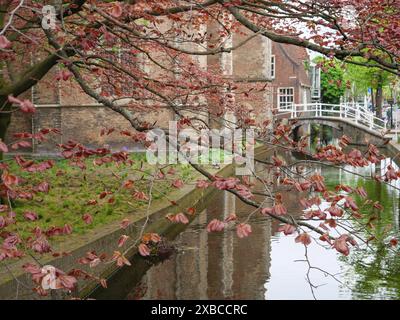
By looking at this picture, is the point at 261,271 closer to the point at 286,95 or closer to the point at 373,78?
the point at 373,78

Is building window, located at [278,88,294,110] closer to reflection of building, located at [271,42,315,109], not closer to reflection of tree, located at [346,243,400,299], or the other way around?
reflection of building, located at [271,42,315,109]

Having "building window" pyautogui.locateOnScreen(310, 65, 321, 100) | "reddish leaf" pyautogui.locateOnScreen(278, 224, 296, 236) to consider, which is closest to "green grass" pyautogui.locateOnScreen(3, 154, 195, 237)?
"reddish leaf" pyautogui.locateOnScreen(278, 224, 296, 236)

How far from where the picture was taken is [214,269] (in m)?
8.18

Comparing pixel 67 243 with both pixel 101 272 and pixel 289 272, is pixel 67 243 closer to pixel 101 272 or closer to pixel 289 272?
pixel 101 272

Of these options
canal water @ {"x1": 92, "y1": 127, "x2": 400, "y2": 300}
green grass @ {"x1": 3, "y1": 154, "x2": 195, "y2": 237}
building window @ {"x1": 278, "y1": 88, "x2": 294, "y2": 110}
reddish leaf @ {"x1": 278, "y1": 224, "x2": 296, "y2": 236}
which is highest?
building window @ {"x1": 278, "y1": 88, "x2": 294, "y2": 110}

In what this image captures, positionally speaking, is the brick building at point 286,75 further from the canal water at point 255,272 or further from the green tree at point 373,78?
the canal water at point 255,272

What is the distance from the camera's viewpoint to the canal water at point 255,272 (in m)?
7.07

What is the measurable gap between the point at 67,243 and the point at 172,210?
400 centimetres

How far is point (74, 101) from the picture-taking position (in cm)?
2227

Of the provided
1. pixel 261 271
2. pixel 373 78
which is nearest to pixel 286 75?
pixel 373 78

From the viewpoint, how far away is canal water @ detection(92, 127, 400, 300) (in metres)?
7.07

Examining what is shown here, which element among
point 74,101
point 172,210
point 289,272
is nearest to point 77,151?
point 289,272

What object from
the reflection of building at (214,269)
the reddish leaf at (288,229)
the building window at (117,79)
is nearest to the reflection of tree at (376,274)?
the reflection of building at (214,269)

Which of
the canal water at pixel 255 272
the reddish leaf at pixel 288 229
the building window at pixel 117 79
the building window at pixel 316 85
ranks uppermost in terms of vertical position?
the building window at pixel 316 85
